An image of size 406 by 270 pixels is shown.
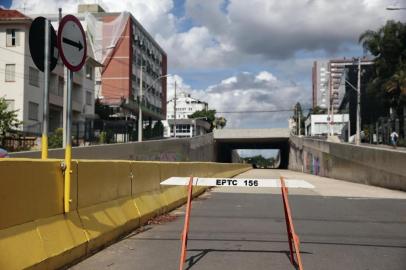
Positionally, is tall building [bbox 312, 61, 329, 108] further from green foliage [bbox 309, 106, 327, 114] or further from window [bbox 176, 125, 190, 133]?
window [bbox 176, 125, 190, 133]

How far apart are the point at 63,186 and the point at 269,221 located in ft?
18.0

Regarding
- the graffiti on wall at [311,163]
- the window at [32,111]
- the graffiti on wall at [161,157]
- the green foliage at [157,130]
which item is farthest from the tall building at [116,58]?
the window at [32,111]

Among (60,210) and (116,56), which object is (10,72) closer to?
(116,56)

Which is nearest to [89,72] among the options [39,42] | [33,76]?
[33,76]

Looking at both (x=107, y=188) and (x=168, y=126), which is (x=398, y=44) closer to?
(x=107, y=188)

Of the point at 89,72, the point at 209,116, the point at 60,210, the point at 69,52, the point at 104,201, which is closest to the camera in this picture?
the point at 60,210

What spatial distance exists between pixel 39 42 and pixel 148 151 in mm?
32284

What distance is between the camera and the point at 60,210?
6.66 m

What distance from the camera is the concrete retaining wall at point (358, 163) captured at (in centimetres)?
2328

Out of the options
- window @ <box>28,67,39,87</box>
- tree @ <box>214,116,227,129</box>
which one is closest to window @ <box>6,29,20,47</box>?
window @ <box>28,67,39,87</box>

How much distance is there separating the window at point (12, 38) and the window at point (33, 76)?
254 cm

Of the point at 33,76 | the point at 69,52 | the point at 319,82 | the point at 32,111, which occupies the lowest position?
the point at 69,52

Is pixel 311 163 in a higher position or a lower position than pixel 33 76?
lower

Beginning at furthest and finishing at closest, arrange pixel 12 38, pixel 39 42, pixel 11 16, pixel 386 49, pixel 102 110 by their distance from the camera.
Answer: pixel 102 110, pixel 386 49, pixel 11 16, pixel 12 38, pixel 39 42
